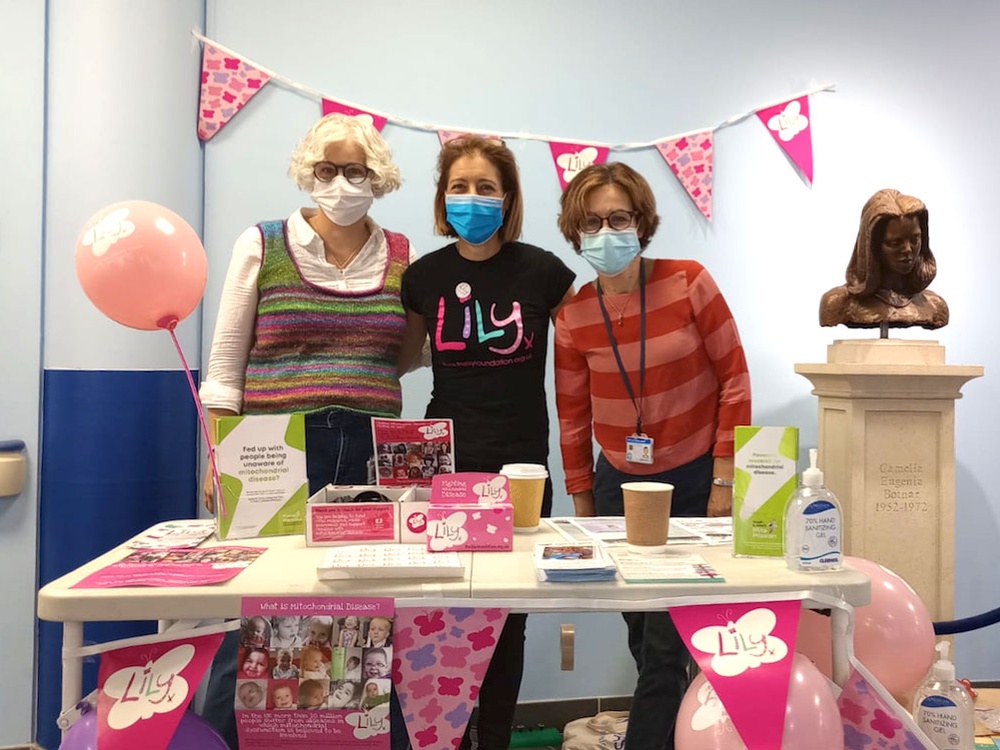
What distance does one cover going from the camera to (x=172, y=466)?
7.91 ft

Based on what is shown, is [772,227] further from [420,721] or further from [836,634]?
[420,721]

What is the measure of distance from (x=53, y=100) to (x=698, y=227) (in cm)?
222

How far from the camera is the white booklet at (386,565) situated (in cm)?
125

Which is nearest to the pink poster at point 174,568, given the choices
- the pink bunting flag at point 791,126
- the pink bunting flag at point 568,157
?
the pink bunting flag at point 568,157

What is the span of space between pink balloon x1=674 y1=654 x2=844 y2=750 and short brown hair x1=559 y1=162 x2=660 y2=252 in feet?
3.66

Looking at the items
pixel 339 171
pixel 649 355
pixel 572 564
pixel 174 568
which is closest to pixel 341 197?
pixel 339 171

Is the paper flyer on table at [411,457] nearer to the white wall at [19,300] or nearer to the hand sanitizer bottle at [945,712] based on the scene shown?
the hand sanitizer bottle at [945,712]

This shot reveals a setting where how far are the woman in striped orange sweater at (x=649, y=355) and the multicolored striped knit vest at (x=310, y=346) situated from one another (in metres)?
0.52

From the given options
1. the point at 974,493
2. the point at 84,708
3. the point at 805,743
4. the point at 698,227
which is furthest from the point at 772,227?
the point at 84,708

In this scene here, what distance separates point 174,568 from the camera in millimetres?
1314

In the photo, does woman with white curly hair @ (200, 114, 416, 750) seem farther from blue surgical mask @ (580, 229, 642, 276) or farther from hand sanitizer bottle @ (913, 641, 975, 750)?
hand sanitizer bottle @ (913, 641, 975, 750)

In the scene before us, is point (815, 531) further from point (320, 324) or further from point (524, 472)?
point (320, 324)

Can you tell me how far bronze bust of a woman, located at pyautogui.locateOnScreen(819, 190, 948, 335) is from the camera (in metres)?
2.57

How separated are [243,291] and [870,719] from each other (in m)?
1.59
